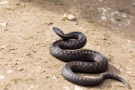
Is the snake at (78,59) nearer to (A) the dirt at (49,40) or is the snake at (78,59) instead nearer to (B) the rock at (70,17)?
(A) the dirt at (49,40)

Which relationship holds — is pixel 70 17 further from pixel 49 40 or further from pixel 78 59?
pixel 78 59

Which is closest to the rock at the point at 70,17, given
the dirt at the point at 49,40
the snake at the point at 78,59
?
the dirt at the point at 49,40

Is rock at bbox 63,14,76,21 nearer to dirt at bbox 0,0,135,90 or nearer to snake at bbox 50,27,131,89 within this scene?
dirt at bbox 0,0,135,90

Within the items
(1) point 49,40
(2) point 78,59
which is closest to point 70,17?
(1) point 49,40

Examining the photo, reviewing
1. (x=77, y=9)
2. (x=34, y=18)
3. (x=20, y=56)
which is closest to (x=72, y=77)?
(x=20, y=56)

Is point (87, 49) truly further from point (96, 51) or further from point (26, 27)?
point (26, 27)

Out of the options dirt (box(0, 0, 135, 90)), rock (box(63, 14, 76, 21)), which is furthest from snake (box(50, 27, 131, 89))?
rock (box(63, 14, 76, 21))
